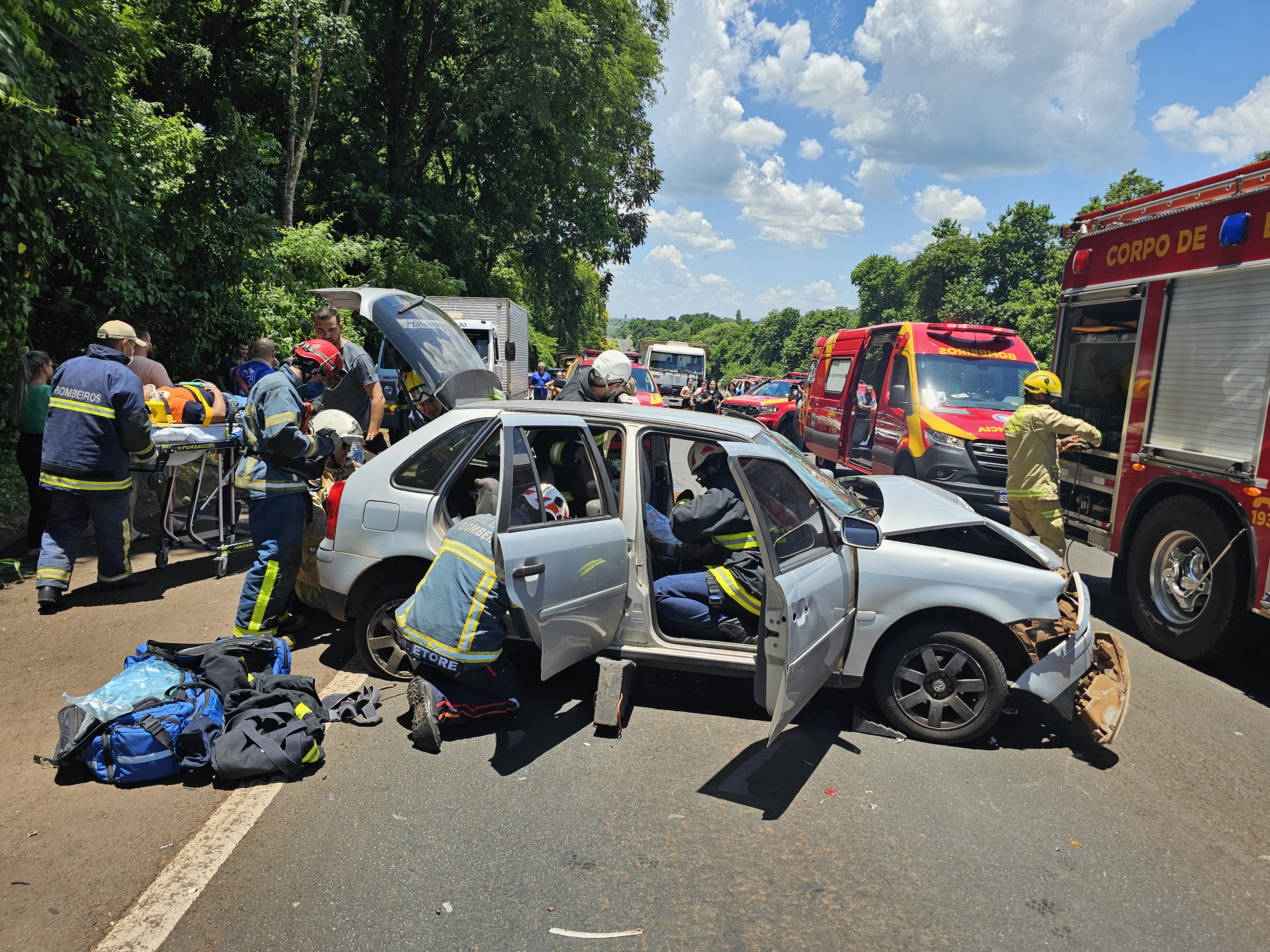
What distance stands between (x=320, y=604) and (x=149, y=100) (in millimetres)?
15209

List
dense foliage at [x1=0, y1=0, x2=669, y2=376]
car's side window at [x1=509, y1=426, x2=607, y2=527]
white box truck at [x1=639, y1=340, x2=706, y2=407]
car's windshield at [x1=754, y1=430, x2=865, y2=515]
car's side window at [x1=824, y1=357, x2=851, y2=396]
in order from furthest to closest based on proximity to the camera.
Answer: white box truck at [x1=639, y1=340, x2=706, y2=407] < car's side window at [x1=824, y1=357, x2=851, y2=396] < dense foliage at [x1=0, y1=0, x2=669, y2=376] < car's windshield at [x1=754, y1=430, x2=865, y2=515] < car's side window at [x1=509, y1=426, x2=607, y2=527]

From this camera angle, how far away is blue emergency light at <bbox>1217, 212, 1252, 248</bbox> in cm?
530

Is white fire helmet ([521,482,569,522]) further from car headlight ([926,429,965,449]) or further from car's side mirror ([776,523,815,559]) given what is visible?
car headlight ([926,429,965,449])

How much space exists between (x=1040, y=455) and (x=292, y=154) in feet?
45.6

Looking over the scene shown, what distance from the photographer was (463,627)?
3836mm

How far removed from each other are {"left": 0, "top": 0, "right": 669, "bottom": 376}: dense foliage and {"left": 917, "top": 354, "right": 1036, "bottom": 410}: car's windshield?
9112 millimetres

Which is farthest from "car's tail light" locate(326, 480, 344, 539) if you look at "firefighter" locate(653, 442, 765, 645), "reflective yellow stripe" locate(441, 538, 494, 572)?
"firefighter" locate(653, 442, 765, 645)

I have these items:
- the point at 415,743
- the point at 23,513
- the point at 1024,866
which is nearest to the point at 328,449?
the point at 415,743

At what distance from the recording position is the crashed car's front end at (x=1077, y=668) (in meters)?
3.90

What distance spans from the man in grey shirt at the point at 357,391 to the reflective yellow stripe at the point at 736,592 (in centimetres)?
375

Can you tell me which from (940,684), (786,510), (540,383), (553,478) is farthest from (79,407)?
(540,383)

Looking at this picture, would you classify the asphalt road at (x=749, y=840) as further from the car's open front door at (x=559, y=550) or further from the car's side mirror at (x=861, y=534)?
the car's side mirror at (x=861, y=534)

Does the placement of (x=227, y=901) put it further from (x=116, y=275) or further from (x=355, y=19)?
(x=355, y=19)

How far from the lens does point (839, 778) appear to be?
3.78 m
